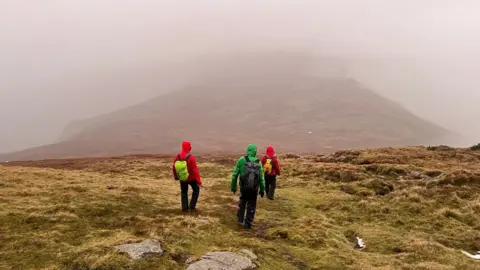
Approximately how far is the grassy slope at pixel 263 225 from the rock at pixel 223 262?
0.52 m

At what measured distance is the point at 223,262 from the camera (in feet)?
39.7

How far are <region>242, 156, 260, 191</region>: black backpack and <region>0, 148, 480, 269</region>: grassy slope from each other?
6.08ft

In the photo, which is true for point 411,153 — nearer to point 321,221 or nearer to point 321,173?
point 321,173

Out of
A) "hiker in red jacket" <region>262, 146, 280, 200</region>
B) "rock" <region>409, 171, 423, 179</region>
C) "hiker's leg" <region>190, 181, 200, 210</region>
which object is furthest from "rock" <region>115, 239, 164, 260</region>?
"rock" <region>409, 171, 423, 179</region>

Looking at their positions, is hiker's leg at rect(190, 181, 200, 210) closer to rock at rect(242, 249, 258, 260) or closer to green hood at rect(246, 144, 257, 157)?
green hood at rect(246, 144, 257, 157)

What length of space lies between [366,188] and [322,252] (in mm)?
14834

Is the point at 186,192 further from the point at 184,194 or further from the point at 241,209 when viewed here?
the point at 241,209

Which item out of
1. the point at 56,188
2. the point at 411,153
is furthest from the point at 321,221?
the point at 411,153

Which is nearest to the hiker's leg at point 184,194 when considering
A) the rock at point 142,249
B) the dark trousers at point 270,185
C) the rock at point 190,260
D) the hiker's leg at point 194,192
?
the hiker's leg at point 194,192

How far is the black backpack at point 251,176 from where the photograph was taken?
15977mm

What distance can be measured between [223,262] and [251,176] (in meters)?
4.47

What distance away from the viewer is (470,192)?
25.7m

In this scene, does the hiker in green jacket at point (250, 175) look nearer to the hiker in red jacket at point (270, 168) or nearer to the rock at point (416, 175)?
the hiker in red jacket at point (270, 168)

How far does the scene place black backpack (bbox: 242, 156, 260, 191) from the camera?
16.0 m
